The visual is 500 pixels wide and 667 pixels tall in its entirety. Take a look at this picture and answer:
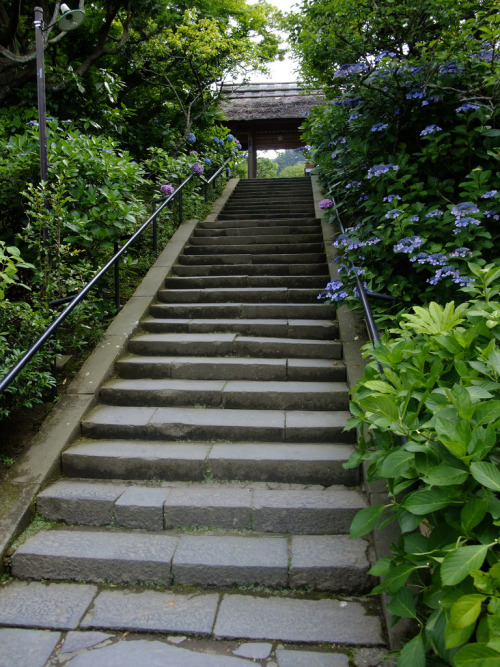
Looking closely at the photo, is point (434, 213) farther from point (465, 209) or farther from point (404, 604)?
point (404, 604)

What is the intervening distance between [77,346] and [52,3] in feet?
18.6

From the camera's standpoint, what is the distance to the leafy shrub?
111cm

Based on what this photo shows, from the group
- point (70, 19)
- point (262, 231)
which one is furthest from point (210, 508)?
point (262, 231)

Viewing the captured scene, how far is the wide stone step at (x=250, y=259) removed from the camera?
5.52m

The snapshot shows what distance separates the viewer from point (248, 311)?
448cm

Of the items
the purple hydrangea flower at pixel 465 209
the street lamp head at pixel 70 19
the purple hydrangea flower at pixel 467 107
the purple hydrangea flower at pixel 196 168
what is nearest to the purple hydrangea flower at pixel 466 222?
the purple hydrangea flower at pixel 465 209

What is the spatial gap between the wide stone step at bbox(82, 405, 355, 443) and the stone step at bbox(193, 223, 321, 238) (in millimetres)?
3683

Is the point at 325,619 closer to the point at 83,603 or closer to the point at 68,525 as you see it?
the point at 83,603

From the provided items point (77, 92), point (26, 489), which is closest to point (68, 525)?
point (26, 489)

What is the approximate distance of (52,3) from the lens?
6527 mm

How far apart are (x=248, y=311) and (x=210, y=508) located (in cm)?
228

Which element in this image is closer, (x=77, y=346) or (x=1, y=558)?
(x=1, y=558)

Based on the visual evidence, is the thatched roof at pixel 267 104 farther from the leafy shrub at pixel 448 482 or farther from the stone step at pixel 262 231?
the leafy shrub at pixel 448 482

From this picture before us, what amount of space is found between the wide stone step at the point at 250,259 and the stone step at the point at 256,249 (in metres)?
0.12
